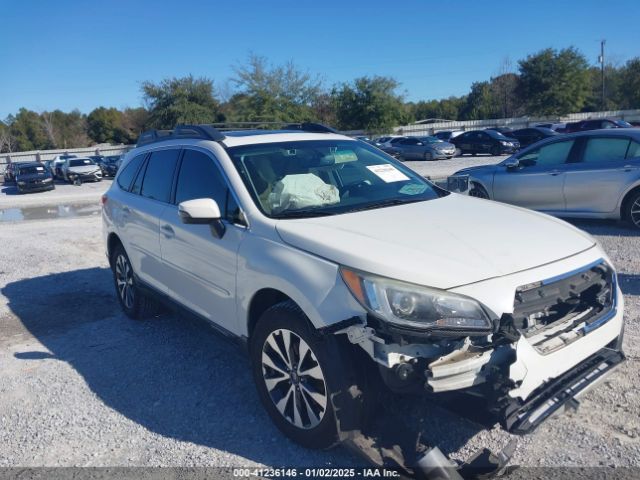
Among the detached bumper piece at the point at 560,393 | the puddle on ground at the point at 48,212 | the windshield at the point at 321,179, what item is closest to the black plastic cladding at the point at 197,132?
the windshield at the point at 321,179

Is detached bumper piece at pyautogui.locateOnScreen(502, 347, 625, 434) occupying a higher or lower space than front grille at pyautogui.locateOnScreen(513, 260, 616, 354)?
lower

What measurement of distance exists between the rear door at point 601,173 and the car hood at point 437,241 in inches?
213

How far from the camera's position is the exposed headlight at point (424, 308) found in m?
2.59

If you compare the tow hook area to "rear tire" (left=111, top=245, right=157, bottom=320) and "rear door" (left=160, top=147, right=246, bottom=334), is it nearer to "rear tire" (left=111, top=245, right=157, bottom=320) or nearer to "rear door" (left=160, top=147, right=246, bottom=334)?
"rear door" (left=160, top=147, right=246, bottom=334)

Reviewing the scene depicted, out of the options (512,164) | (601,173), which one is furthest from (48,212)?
(601,173)

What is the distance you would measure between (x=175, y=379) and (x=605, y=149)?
24.9ft

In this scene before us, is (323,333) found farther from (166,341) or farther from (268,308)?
(166,341)

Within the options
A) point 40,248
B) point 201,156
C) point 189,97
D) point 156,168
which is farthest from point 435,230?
point 189,97

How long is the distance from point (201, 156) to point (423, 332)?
8.08 feet

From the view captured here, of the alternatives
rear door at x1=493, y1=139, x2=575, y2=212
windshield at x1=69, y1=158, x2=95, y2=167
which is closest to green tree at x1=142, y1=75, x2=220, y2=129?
windshield at x1=69, y1=158, x2=95, y2=167

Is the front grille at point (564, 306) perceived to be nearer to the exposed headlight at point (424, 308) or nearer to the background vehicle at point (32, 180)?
the exposed headlight at point (424, 308)

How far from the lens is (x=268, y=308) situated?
3332 millimetres

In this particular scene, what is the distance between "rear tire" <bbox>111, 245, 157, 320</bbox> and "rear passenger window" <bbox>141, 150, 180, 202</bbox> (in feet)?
3.09

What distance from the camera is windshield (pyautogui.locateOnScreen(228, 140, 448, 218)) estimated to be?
12.1 ft
